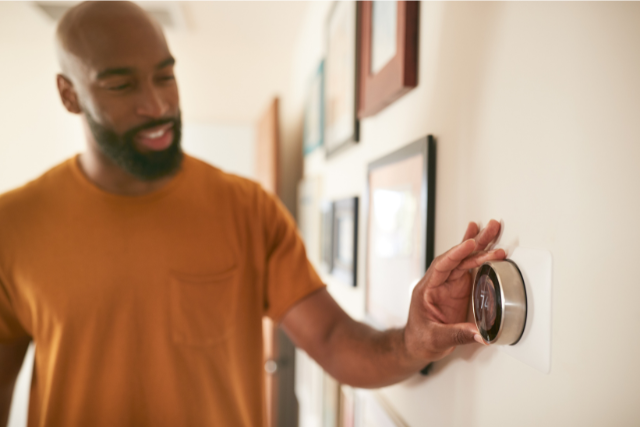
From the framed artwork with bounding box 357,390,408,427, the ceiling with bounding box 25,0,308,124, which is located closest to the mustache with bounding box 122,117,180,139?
the framed artwork with bounding box 357,390,408,427

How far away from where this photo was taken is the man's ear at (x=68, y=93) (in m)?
0.59

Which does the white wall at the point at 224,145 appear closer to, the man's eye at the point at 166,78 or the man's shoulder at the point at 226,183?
the man's shoulder at the point at 226,183

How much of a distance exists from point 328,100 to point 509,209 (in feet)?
3.02

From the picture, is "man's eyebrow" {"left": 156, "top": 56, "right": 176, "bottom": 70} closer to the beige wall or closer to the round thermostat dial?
the beige wall

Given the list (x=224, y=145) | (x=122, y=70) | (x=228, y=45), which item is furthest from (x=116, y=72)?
(x=224, y=145)

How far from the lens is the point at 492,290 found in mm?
346

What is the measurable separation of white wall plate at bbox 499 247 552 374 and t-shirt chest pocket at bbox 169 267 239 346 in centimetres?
55

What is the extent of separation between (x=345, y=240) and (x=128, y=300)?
21.8 inches

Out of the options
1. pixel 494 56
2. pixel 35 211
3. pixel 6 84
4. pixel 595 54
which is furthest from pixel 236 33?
pixel 595 54

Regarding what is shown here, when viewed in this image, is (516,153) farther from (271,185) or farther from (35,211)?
(271,185)

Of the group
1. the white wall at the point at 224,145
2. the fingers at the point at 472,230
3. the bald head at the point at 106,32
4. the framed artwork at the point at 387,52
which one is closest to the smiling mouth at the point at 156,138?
the bald head at the point at 106,32

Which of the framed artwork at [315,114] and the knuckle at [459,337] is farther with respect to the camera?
the framed artwork at [315,114]

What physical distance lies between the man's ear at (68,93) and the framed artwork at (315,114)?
0.82 m

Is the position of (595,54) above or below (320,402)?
above
